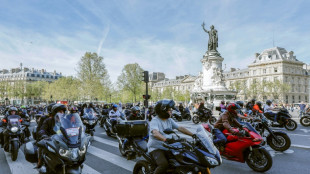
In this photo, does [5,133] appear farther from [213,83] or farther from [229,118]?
[213,83]

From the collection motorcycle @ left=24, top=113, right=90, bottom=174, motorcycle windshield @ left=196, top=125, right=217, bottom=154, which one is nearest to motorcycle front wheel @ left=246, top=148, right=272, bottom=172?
motorcycle windshield @ left=196, top=125, right=217, bottom=154

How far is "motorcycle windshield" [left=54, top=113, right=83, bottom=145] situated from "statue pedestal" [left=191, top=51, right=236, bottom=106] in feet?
90.9

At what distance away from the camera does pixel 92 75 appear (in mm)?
40219

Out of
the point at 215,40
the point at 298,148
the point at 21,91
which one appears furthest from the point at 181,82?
the point at 298,148

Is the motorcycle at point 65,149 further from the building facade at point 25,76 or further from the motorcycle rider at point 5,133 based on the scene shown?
the building facade at point 25,76

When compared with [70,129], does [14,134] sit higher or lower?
lower

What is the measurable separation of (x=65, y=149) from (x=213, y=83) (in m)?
29.7

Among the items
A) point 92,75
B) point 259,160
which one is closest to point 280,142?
point 259,160

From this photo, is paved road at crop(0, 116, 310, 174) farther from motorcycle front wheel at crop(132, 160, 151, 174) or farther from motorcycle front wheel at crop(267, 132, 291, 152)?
motorcycle front wheel at crop(132, 160, 151, 174)

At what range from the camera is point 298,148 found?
7.48 meters

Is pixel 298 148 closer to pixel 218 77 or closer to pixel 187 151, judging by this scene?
pixel 187 151

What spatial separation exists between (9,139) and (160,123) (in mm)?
4977

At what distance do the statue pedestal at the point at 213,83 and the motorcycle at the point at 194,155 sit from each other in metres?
28.0

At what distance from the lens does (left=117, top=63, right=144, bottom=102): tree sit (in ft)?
170
